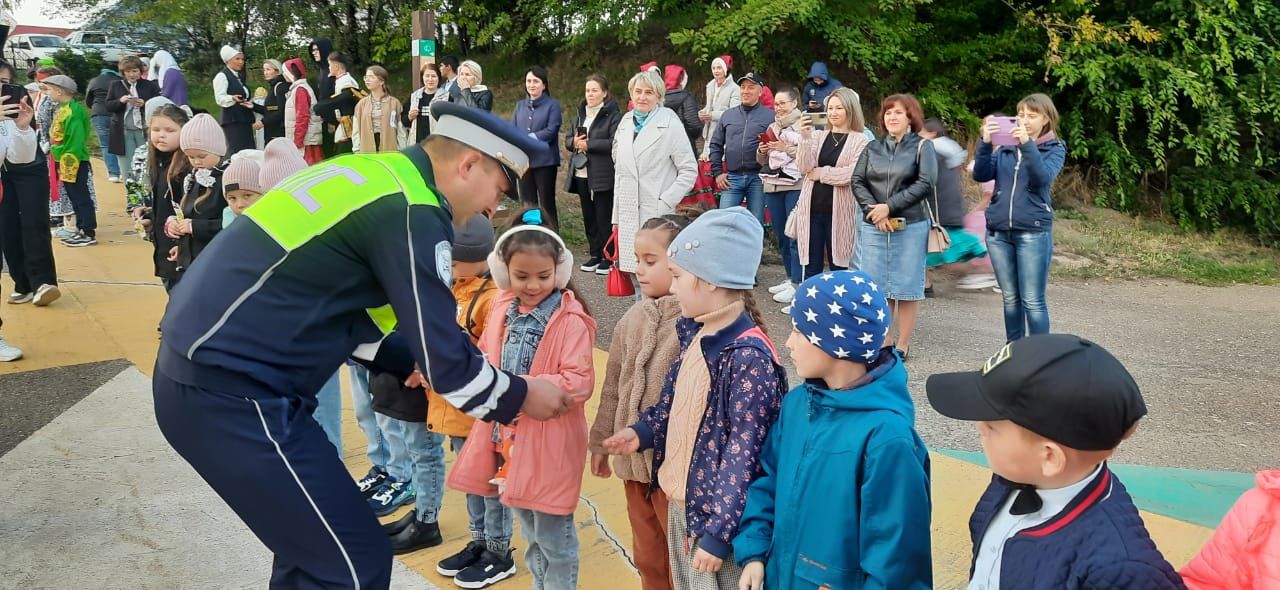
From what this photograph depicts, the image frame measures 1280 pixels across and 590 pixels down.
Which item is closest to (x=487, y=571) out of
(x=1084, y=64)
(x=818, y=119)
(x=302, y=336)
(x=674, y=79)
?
(x=302, y=336)

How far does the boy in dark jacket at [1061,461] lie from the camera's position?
184 cm

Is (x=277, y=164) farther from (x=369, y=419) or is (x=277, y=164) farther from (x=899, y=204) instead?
(x=899, y=204)

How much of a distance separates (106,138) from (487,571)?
41.8 ft

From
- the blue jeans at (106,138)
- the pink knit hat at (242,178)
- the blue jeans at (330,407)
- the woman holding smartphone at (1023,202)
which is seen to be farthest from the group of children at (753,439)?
the blue jeans at (106,138)

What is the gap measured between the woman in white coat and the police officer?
191 inches

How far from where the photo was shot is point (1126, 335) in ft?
25.3

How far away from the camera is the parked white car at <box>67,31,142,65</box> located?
2512 cm

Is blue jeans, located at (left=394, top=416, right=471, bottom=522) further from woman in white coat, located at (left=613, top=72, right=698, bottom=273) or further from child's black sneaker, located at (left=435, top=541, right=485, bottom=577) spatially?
woman in white coat, located at (left=613, top=72, right=698, bottom=273)

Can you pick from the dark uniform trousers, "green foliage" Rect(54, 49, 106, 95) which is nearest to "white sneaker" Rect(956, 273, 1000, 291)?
the dark uniform trousers

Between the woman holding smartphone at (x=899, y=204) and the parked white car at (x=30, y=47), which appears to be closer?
the woman holding smartphone at (x=899, y=204)

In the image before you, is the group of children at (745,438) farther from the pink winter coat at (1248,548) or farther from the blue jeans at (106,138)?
the blue jeans at (106,138)

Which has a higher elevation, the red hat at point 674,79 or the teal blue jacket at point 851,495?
the red hat at point 674,79

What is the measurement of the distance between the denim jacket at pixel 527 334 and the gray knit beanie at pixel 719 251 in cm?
62

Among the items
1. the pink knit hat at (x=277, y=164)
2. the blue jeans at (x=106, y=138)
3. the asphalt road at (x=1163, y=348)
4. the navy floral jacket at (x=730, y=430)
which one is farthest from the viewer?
the blue jeans at (x=106, y=138)
